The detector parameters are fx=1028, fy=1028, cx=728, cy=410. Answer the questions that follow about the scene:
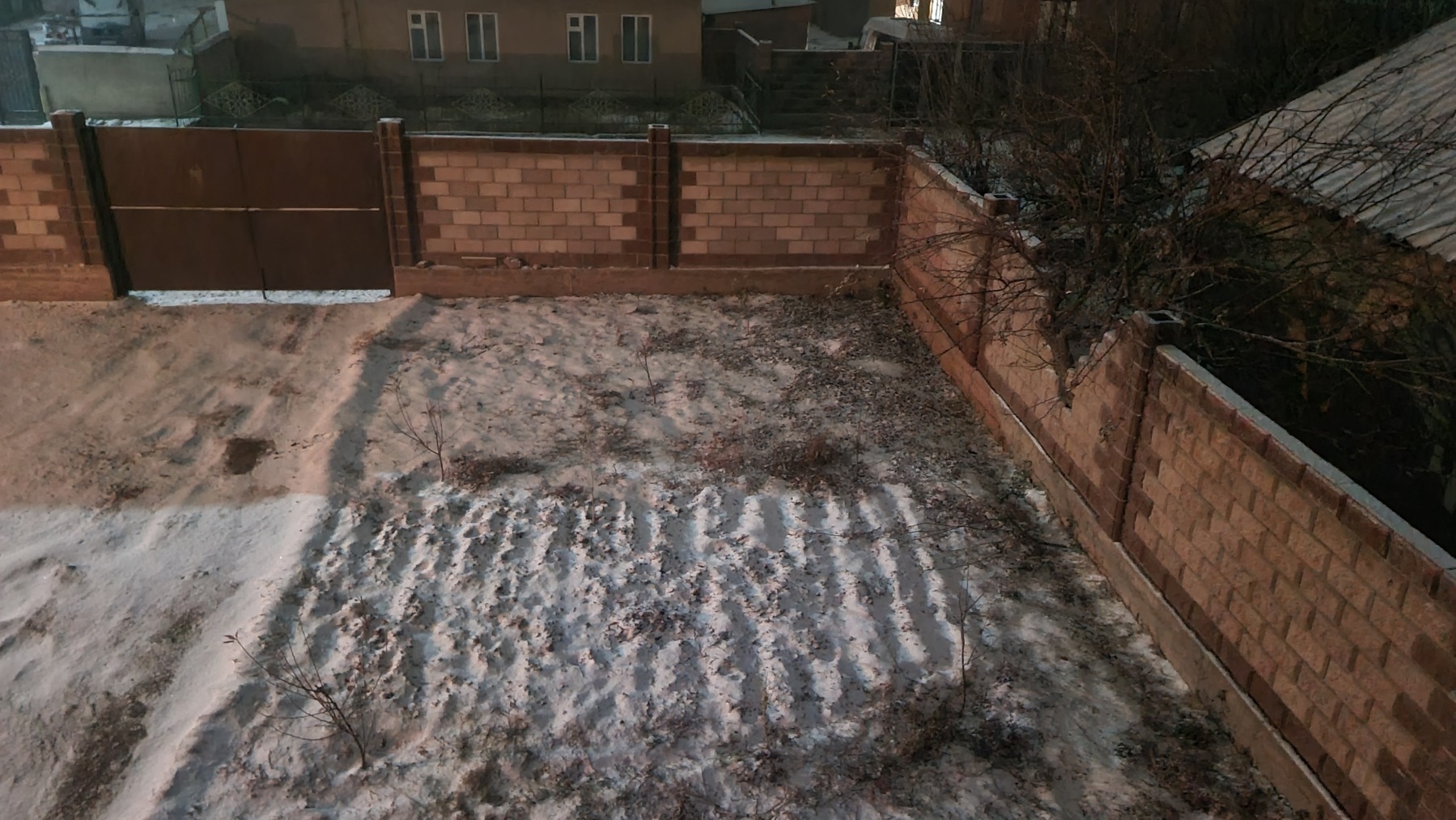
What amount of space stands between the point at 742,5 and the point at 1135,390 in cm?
2344

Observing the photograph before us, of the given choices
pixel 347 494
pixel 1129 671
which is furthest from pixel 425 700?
pixel 1129 671

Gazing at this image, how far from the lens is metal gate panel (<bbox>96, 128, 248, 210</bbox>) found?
→ 1102cm

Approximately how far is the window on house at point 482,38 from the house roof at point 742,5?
6.52 m

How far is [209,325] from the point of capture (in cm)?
1081

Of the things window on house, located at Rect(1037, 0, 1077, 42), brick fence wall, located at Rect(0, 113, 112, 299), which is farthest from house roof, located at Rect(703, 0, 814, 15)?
brick fence wall, located at Rect(0, 113, 112, 299)

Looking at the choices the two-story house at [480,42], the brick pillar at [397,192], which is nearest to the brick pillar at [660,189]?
the brick pillar at [397,192]

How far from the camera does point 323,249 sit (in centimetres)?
1173

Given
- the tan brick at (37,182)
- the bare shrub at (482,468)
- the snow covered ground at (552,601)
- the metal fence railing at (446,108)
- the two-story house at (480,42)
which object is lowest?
the snow covered ground at (552,601)

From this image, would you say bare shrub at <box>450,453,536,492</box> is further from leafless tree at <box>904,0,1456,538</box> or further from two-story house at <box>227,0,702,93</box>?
two-story house at <box>227,0,702,93</box>

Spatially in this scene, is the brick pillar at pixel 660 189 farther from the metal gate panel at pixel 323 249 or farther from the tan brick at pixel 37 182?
the tan brick at pixel 37 182

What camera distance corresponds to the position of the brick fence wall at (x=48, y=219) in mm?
10680

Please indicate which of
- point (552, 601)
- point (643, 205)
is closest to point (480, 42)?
point (643, 205)

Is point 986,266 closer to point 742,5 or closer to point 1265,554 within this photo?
point 1265,554

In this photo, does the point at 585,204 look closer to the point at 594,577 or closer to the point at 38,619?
the point at 594,577
